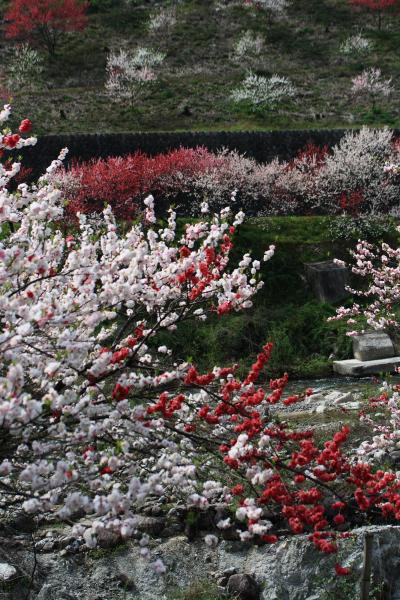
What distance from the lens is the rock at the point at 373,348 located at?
16109 millimetres

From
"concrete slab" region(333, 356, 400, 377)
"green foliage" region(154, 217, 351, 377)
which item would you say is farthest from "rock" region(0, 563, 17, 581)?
"concrete slab" region(333, 356, 400, 377)

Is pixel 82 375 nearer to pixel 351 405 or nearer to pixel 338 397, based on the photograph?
pixel 351 405

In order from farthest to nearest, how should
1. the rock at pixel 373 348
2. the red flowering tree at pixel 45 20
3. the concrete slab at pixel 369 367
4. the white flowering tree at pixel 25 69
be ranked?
the red flowering tree at pixel 45 20, the white flowering tree at pixel 25 69, the rock at pixel 373 348, the concrete slab at pixel 369 367

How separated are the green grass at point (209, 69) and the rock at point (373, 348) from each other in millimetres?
20686

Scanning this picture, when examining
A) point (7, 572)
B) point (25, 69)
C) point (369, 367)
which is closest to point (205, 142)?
point (369, 367)

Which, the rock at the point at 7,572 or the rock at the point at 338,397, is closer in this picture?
the rock at the point at 7,572

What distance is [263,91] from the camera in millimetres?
38906

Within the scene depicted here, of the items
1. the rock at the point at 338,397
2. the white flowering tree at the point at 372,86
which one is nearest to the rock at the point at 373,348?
the rock at the point at 338,397

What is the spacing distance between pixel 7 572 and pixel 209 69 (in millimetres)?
40693

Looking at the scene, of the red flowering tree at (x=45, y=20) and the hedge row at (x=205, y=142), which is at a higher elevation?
the red flowering tree at (x=45, y=20)

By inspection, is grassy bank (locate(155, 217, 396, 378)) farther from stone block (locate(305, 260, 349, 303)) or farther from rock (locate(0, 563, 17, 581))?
rock (locate(0, 563, 17, 581))

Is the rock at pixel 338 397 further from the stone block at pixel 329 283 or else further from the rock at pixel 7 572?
the rock at pixel 7 572

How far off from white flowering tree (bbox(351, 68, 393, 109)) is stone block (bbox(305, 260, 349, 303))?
73.4ft

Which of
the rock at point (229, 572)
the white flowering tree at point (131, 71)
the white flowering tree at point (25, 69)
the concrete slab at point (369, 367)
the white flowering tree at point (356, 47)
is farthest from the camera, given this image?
the white flowering tree at point (356, 47)
